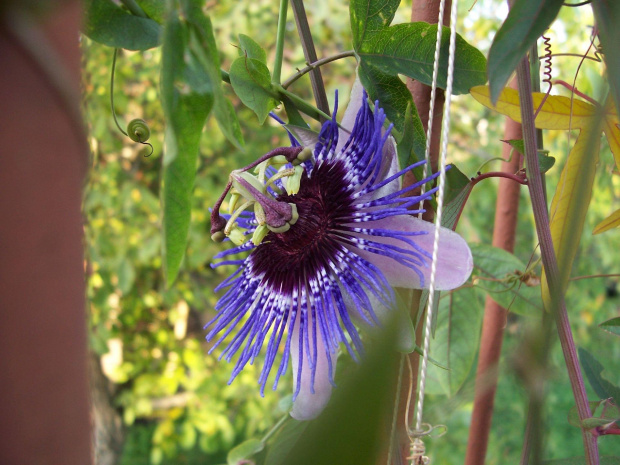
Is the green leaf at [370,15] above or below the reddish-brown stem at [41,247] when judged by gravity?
above

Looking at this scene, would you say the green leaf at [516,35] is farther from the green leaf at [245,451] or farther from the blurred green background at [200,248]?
the blurred green background at [200,248]

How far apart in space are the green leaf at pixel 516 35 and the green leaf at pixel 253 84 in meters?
Result: 0.21

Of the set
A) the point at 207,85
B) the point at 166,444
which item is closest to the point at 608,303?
the point at 166,444

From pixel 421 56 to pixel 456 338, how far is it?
37 cm

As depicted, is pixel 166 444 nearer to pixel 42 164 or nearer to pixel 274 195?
pixel 274 195

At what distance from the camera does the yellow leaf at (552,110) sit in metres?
0.49

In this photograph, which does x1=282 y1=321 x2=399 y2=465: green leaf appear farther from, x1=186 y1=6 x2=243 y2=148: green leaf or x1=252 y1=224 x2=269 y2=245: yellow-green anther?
x1=252 y1=224 x2=269 y2=245: yellow-green anther

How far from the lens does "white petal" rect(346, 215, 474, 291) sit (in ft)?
1.39

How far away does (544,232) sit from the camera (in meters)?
0.42

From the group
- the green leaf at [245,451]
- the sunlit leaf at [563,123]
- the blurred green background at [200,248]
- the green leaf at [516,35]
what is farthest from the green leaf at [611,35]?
the blurred green background at [200,248]

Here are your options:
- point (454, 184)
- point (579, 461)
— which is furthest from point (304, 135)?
point (579, 461)

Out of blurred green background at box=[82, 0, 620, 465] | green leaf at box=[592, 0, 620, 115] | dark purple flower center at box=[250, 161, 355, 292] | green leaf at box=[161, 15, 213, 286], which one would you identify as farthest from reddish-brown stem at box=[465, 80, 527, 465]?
blurred green background at box=[82, 0, 620, 465]

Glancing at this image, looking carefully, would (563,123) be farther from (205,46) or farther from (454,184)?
(205,46)

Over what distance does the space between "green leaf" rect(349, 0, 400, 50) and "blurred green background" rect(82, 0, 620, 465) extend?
1351 mm
